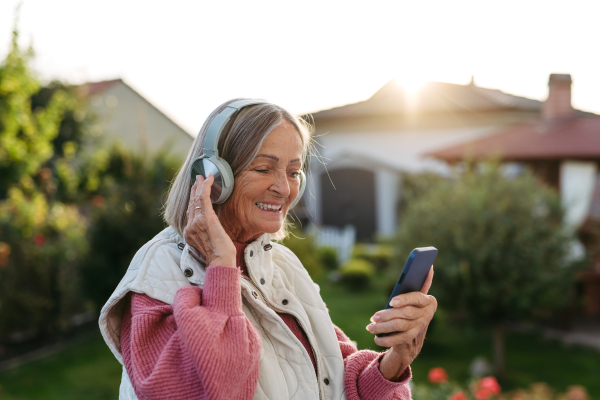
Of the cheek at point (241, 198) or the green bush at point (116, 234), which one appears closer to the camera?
the cheek at point (241, 198)

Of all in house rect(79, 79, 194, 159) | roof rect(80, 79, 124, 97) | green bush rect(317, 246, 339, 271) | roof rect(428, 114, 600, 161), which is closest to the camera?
roof rect(428, 114, 600, 161)

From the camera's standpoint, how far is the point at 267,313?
145 cm

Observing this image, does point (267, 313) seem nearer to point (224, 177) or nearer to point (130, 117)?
point (224, 177)

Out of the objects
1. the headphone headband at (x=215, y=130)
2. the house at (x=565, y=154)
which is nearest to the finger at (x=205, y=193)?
the headphone headband at (x=215, y=130)

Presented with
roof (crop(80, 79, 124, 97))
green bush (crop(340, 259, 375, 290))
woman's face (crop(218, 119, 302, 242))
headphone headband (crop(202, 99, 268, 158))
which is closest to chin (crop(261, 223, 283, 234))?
woman's face (crop(218, 119, 302, 242))

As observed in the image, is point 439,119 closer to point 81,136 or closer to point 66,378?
point 81,136

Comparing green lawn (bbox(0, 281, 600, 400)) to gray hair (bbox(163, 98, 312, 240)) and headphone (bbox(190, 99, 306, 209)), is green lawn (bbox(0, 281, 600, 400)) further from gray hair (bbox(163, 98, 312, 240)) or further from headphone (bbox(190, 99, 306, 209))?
headphone (bbox(190, 99, 306, 209))

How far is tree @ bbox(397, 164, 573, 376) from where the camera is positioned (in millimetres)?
6039

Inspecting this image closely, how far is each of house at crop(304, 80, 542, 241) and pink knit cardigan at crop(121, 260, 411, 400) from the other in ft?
45.0

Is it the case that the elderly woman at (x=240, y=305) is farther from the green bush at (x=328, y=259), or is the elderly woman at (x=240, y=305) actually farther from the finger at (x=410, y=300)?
the green bush at (x=328, y=259)

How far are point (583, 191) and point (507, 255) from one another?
13.9 ft

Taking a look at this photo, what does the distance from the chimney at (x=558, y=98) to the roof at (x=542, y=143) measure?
0.62 feet

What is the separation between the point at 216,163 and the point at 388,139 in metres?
16.1

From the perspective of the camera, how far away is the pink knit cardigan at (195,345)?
3.98 ft
